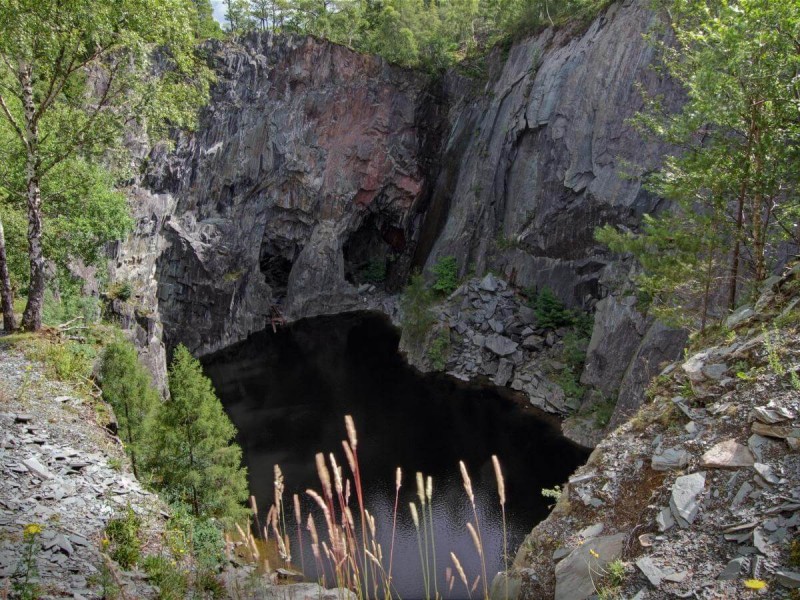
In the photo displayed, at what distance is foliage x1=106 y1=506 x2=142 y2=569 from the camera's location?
6.06m

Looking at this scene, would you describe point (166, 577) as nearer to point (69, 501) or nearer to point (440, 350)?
point (69, 501)

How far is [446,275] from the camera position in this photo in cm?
3316

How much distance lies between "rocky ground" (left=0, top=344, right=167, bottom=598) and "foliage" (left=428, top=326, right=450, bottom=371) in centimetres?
2055

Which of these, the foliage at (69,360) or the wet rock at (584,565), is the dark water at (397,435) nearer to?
the foliage at (69,360)

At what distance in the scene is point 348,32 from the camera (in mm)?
39500

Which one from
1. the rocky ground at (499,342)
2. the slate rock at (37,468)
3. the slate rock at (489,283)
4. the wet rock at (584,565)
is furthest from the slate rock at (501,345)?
the slate rock at (37,468)

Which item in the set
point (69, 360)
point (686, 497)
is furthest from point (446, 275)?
point (686, 497)

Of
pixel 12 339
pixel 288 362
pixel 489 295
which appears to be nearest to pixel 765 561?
pixel 12 339

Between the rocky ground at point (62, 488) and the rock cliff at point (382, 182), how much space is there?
1301 cm

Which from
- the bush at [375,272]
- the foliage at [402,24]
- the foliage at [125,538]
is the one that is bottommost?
the foliage at [125,538]

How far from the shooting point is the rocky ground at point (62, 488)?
5.48 meters

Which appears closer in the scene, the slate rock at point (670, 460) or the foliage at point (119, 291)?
the slate rock at point (670, 460)

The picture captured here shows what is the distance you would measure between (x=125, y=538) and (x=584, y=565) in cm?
504

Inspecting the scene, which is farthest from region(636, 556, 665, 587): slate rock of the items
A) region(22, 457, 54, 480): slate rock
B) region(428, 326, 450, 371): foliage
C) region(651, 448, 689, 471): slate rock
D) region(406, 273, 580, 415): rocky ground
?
region(428, 326, 450, 371): foliage
